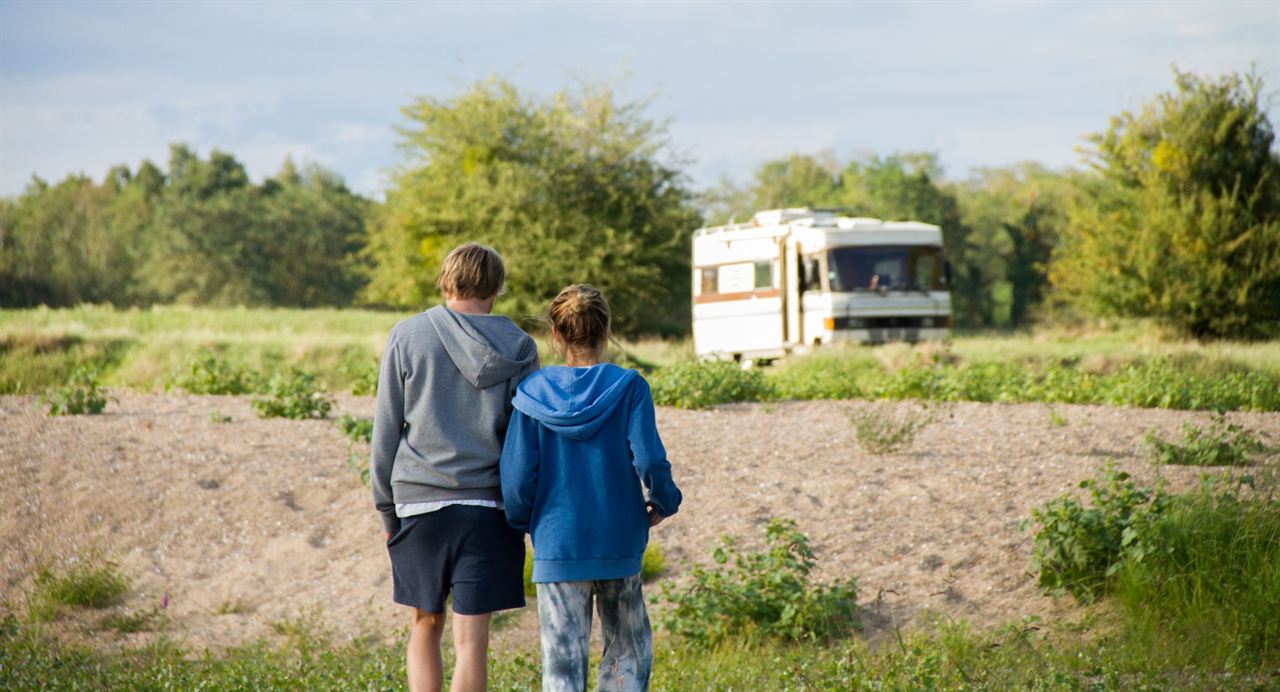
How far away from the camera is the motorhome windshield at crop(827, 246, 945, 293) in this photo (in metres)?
19.2

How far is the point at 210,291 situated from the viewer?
53844 millimetres

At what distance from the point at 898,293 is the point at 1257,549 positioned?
46.4 feet

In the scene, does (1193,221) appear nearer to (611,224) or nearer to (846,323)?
(846,323)

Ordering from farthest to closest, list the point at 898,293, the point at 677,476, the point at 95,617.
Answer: the point at 898,293 → the point at 677,476 → the point at 95,617

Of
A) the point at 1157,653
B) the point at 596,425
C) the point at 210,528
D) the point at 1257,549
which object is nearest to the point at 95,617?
the point at 210,528

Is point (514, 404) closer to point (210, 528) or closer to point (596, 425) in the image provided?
point (596, 425)

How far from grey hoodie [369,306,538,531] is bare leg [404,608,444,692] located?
1.16 feet

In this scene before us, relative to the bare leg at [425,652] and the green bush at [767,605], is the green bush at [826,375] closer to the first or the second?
the green bush at [767,605]

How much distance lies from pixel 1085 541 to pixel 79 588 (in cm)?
524

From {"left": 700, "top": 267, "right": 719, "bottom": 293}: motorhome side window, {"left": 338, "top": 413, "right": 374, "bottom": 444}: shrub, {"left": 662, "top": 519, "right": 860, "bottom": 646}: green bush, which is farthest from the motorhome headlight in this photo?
{"left": 662, "top": 519, "right": 860, "bottom": 646}: green bush

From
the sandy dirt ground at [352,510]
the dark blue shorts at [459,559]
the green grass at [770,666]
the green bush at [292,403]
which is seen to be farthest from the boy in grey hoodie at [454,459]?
the green bush at [292,403]

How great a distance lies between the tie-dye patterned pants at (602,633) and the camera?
3.55m

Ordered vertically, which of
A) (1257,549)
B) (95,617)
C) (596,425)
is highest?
(596,425)

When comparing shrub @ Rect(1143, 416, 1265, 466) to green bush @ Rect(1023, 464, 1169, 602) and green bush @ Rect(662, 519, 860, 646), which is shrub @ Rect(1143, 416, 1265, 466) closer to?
green bush @ Rect(1023, 464, 1169, 602)
